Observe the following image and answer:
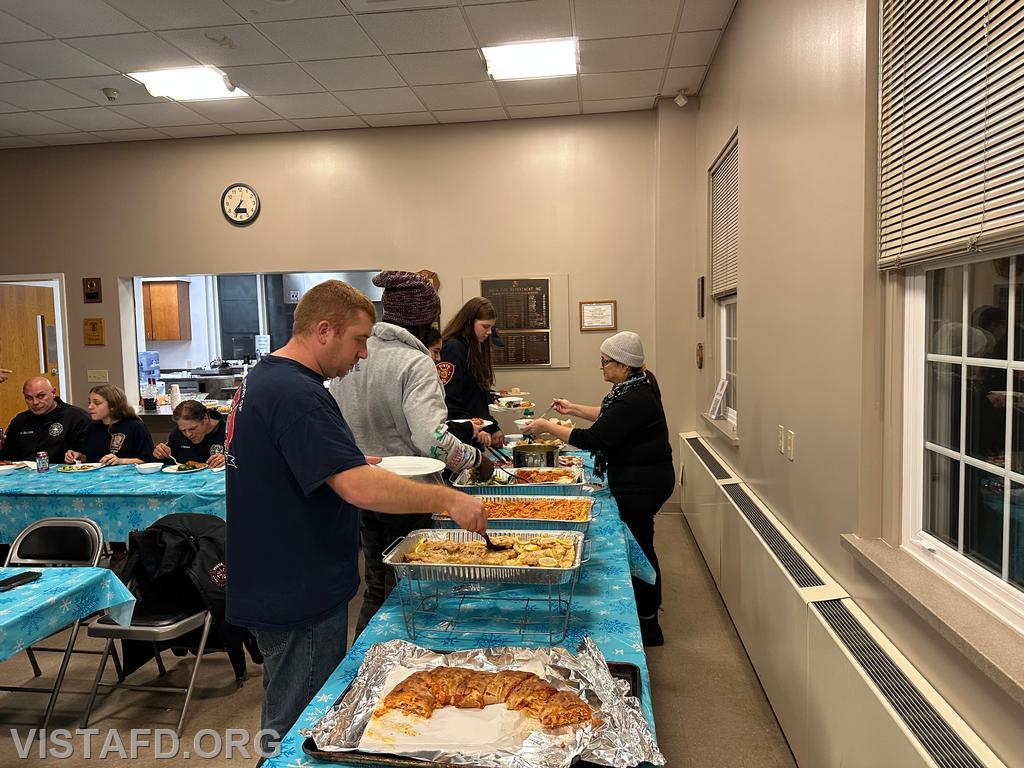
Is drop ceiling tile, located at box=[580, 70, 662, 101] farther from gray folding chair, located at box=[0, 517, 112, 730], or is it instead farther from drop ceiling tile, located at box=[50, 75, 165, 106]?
gray folding chair, located at box=[0, 517, 112, 730]

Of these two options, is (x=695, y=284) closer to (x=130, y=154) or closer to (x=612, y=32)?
(x=612, y=32)

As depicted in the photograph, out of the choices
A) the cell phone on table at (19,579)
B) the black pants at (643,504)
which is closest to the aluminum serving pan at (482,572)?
the cell phone on table at (19,579)

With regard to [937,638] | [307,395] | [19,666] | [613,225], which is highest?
[613,225]

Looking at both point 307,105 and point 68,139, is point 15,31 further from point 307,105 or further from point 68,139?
point 68,139

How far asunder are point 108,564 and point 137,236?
321cm

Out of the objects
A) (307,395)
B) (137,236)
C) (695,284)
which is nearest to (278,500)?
(307,395)

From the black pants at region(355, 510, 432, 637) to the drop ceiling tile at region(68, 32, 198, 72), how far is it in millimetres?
3492

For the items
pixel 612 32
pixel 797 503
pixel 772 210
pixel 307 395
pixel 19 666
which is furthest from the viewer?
pixel 612 32

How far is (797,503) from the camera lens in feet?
8.73

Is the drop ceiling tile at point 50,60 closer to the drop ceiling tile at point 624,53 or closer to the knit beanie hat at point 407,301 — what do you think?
the drop ceiling tile at point 624,53

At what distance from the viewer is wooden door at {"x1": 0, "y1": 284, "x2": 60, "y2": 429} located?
6.68 metres

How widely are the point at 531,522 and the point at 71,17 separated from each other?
12.9 ft

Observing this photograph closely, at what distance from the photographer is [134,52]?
4.30 m

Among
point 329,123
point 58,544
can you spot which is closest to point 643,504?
point 58,544
